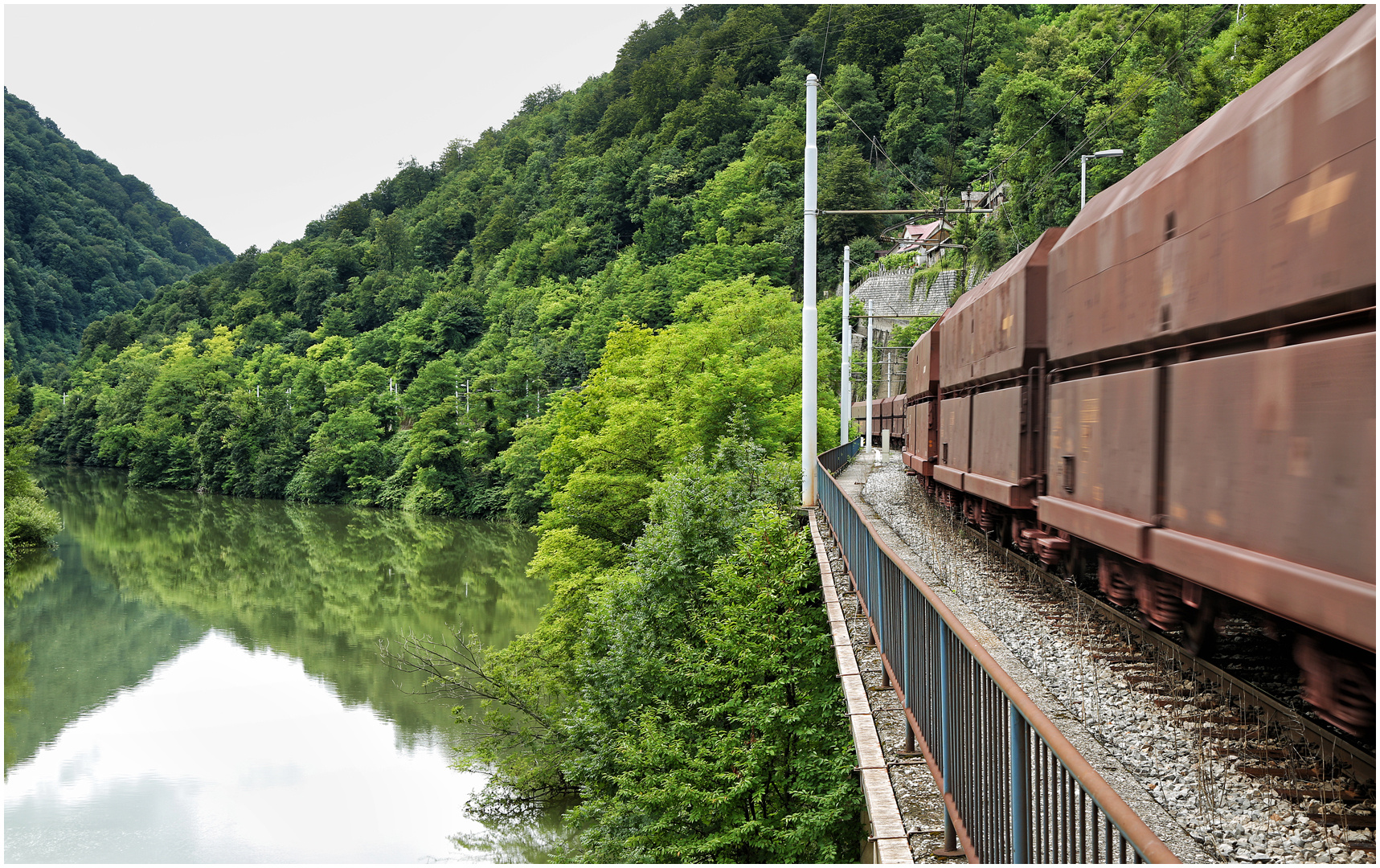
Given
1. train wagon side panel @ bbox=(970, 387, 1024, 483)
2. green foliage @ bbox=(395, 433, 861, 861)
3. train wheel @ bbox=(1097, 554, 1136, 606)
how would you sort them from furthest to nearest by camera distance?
green foliage @ bbox=(395, 433, 861, 861) < train wagon side panel @ bbox=(970, 387, 1024, 483) < train wheel @ bbox=(1097, 554, 1136, 606)

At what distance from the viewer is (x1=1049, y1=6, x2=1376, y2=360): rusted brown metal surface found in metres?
4.44

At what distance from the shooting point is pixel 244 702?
30688 mm

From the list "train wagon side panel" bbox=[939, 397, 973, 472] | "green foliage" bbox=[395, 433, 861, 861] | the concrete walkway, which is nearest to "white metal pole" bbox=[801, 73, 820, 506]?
"green foliage" bbox=[395, 433, 861, 861]

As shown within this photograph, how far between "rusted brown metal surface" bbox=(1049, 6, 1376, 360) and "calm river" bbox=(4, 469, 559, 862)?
16.7 meters

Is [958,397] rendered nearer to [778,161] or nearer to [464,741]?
[464,741]

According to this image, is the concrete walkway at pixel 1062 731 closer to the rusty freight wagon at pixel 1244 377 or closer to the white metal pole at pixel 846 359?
the rusty freight wagon at pixel 1244 377

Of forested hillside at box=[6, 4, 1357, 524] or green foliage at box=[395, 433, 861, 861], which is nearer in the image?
green foliage at box=[395, 433, 861, 861]

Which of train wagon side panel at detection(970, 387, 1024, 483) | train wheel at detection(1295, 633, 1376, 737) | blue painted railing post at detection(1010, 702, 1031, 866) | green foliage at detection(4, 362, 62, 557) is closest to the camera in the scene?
blue painted railing post at detection(1010, 702, 1031, 866)


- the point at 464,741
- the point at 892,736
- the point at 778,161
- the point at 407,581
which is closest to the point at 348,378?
the point at 778,161

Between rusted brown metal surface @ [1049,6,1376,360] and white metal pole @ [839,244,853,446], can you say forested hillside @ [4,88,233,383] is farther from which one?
rusted brown metal surface @ [1049,6,1376,360]

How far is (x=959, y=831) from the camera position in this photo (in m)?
4.63

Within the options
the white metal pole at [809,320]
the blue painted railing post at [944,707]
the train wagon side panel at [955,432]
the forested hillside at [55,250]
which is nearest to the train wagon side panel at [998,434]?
the train wagon side panel at [955,432]

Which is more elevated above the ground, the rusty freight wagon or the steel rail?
the rusty freight wagon

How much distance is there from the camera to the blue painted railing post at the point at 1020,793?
12.1ft
